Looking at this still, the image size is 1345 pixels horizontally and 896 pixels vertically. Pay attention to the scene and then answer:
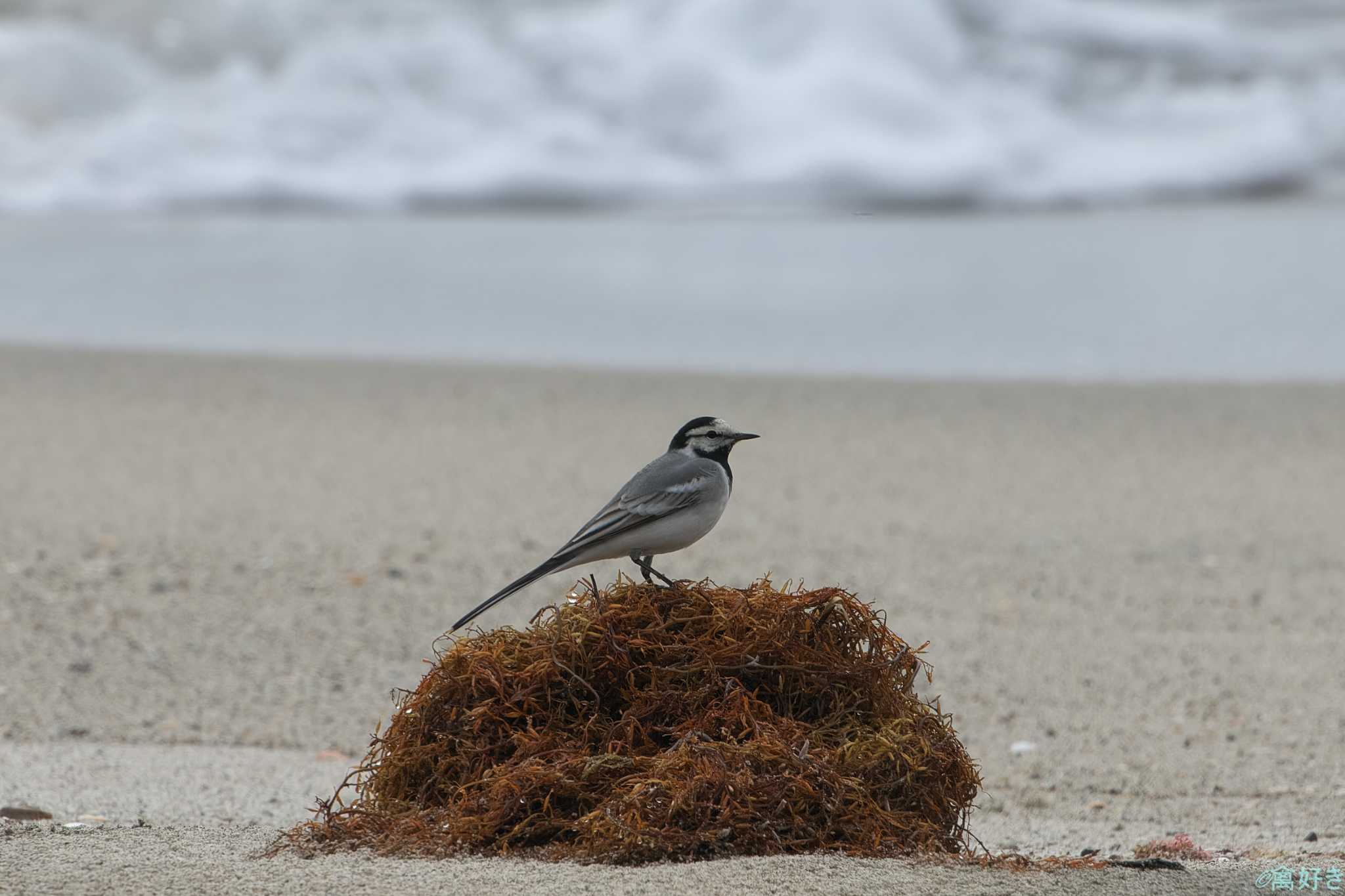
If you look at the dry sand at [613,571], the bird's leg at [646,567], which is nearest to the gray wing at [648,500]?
the bird's leg at [646,567]

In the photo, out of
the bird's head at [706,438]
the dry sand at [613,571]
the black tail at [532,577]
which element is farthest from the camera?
the dry sand at [613,571]

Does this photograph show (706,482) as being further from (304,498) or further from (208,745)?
(304,498)

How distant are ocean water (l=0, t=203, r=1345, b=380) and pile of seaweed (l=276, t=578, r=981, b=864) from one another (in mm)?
13612

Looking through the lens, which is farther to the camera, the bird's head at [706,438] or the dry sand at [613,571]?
the dry sand at [613,571]

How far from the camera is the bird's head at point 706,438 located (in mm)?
4934

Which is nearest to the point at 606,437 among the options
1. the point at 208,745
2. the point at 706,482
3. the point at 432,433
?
the point at 432,433

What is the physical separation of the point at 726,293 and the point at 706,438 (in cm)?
1923

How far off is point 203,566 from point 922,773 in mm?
Result: 6788

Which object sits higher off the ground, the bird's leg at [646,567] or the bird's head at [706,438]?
the bird's head at [706,438]

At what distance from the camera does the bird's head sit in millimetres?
4934

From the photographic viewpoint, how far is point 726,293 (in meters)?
24.0

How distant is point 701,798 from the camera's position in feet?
13.9

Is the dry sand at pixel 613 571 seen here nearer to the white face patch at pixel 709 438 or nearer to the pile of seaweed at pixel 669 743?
the pile of seaweed at pixel 669 743

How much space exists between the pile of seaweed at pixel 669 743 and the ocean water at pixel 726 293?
1361 centimetres
